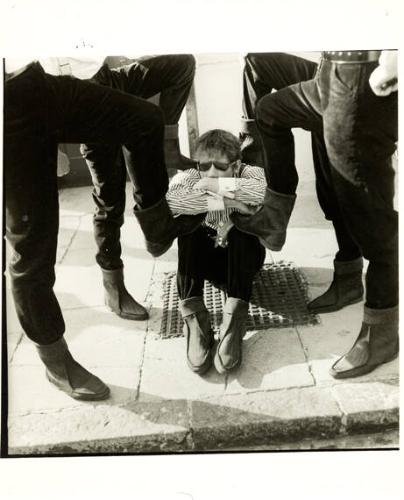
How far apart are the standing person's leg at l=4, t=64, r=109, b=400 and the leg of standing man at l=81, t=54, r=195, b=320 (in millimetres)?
245

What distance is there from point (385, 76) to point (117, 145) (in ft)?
2.85

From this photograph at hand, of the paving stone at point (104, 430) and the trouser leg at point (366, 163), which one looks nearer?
the trouser leg at point (366, 163)

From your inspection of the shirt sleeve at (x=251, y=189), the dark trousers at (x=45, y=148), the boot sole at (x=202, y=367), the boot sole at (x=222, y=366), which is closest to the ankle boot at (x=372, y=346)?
the boot sole at (x=222, y=366)

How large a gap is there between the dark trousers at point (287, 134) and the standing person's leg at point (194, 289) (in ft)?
1.14

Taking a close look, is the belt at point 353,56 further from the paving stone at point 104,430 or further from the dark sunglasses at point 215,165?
the paving stone at point 104,430

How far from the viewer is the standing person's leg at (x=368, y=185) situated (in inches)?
60.0

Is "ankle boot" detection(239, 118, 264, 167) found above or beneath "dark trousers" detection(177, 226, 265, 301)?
above

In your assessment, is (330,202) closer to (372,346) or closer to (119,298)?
(372,346)

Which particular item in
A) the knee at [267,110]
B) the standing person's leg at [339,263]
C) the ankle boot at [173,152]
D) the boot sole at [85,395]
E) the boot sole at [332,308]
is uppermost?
the knee at [267,110]

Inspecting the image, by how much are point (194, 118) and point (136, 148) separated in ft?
1.19

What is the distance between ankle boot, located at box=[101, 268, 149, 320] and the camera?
6.96ft

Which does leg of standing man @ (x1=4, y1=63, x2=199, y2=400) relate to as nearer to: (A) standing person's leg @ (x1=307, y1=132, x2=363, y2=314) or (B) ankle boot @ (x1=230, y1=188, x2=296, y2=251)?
(B) ankle boot @ (x1=230, y1=188, x2=296, y2=251)

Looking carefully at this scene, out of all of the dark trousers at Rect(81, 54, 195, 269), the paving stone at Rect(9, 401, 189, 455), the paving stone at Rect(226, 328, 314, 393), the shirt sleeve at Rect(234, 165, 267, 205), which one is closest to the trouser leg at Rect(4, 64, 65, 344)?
the dark trousers at Rect(81, 54, 195, 269)
